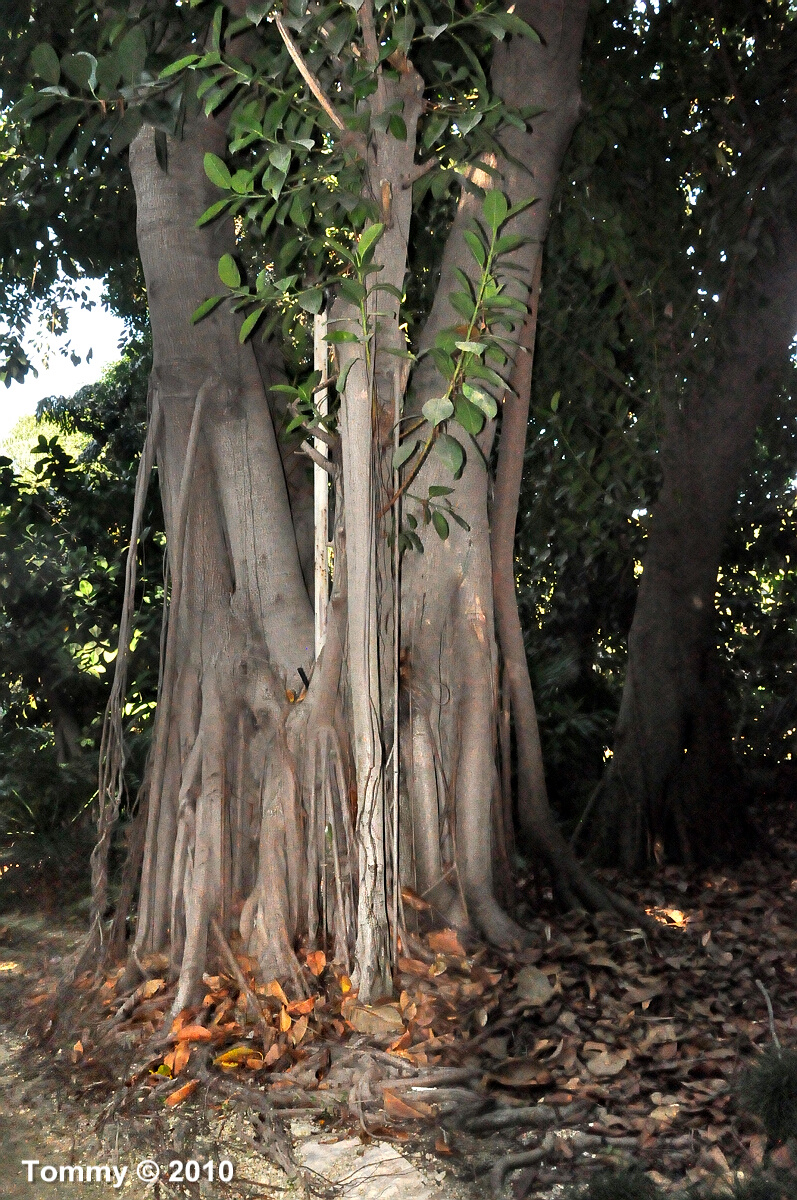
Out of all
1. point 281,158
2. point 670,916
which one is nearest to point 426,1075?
point 670,916

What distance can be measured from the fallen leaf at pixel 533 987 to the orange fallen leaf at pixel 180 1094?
959mm

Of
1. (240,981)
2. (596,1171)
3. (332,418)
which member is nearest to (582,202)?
(332,418)

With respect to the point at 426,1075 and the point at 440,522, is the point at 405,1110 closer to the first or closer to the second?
the point at 426,1075

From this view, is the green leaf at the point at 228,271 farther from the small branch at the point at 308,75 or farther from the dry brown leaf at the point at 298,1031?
the dry brown leaf at the point at 298,1031

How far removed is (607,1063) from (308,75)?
8.68 ft

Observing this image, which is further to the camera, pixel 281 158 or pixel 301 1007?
pixel 301 1007

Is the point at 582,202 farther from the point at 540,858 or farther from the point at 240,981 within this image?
the point at 240,981

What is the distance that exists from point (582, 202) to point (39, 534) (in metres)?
3.28

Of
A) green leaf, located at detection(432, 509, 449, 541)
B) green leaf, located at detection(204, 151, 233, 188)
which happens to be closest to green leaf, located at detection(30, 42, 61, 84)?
green leaf, located at detection(204, 151, 233, 188)

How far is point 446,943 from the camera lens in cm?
336

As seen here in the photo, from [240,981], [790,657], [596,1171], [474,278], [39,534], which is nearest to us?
[596,1171]

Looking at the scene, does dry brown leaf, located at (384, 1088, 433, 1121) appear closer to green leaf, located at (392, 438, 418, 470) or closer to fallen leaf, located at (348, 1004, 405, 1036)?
fallen leaf, located at (348, 1004, 405, 1036)

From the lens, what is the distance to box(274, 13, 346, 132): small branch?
2693mm

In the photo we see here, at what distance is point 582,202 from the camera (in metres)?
5.07
